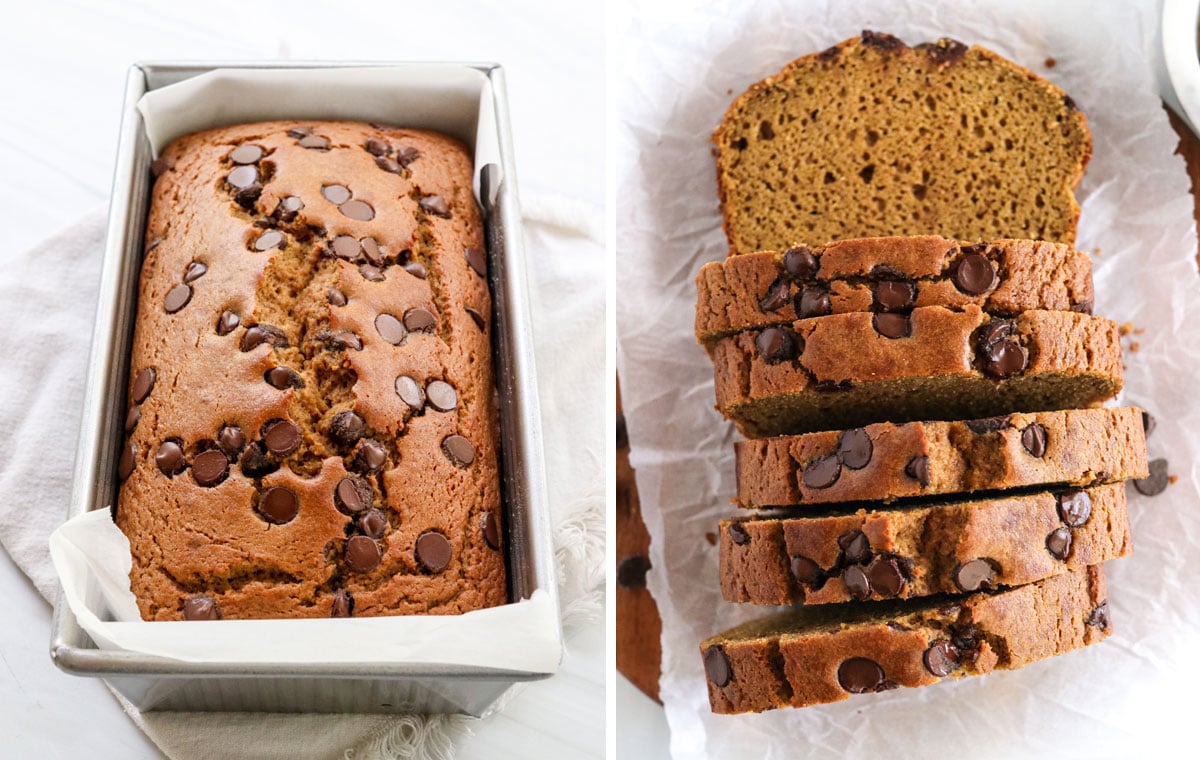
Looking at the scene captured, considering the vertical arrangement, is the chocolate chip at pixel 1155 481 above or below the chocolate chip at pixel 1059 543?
above

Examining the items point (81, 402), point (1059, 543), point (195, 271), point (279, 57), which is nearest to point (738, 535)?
point (1059, 543)

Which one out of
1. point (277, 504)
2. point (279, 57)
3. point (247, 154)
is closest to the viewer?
point (277, 504)

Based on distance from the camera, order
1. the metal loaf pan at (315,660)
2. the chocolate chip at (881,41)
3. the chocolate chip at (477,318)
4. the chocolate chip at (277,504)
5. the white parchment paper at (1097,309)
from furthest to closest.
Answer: the chocolate chip at (881,41)
the white parchment paper at (1097,309)
the chocolate chip at (477,318)
the chocolate chip at (277,504)
the metal loaf pan at (315,660)

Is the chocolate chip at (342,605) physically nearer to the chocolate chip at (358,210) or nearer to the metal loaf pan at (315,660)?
the metal loaf pan at (315,660)

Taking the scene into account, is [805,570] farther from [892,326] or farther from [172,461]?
[172,461]

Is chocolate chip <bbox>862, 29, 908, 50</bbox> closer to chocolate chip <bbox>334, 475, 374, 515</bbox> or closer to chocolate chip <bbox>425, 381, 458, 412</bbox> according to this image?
chocolate chip <bbox>425, 381, 458, 412</bbox>

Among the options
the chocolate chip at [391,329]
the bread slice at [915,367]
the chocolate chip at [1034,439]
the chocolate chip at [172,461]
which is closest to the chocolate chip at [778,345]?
the bread slice at [915,367]

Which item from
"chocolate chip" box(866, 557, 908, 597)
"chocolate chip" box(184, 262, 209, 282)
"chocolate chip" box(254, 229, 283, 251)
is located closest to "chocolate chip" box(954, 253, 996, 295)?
"chocolate chip" box(866, 557, 908, 597)
